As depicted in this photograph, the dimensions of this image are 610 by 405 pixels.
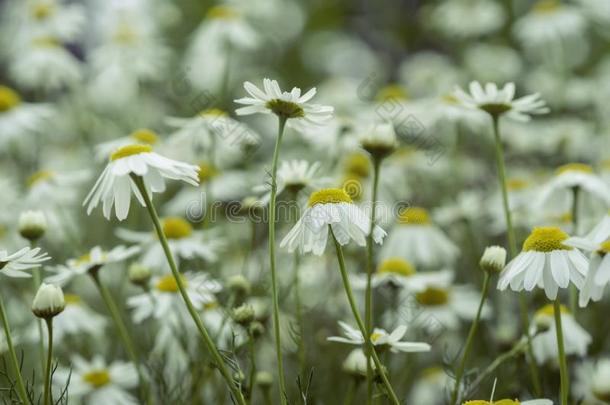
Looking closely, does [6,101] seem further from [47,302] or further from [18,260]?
[47,302]

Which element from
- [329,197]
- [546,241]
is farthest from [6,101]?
[546,241]

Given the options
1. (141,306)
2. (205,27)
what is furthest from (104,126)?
(141,306)

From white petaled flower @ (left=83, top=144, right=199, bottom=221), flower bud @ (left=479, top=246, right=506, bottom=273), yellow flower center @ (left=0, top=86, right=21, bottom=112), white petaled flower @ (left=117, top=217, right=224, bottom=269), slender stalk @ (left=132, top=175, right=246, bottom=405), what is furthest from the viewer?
yellow flower center @ (left=0, top=86, right=21, bottom=112)

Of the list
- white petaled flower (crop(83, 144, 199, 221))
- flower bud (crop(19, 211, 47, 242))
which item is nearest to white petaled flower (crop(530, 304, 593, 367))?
white petaled flower (crop(83, 144, 199, 221))

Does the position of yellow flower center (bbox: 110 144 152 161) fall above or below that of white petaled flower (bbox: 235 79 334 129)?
below

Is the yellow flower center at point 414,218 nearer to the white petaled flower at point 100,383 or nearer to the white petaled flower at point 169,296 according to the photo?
the white petaled flower at point 169,296

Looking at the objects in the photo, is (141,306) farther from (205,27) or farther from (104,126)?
(104,126)

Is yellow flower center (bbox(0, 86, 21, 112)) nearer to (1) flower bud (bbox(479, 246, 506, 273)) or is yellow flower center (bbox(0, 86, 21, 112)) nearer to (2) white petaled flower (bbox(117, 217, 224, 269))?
(2) white petaled flower (bbox(117, 217, 224, 269))
